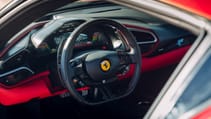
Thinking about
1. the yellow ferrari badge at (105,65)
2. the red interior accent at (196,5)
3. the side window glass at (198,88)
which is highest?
the yellow ferrari badge at (105,65)

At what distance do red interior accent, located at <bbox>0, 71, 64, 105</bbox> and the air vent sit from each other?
0.87m

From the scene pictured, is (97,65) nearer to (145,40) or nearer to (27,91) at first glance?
(27,91)

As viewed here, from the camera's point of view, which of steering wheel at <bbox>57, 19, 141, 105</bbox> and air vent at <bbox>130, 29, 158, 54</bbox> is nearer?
steering wheel at <bbox>57, 19, 141, 105</bbox>

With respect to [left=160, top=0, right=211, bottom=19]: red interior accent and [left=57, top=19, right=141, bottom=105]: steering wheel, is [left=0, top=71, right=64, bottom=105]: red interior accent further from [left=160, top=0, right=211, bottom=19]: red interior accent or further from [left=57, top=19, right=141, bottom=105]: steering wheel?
[left=160, top=0, right=211, bottom=19]: red interior accent

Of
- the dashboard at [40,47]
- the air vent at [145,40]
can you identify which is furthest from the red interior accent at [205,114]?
the air vent at [145,40]

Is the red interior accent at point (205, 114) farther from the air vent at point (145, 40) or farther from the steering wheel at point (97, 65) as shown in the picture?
the air vent at point (145, 40)

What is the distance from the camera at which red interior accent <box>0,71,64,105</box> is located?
3.24 metres

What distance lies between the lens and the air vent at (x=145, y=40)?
150 inches

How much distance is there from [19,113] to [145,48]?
1112 millimetres

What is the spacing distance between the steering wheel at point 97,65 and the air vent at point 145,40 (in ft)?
3.27

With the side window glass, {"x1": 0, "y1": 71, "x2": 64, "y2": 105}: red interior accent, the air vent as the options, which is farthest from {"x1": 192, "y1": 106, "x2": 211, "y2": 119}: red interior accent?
the air vent

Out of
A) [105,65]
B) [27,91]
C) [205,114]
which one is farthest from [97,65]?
[205,114]

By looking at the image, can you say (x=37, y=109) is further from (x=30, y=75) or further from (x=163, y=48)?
(x=163, y=48)

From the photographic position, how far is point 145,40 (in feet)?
12.6
